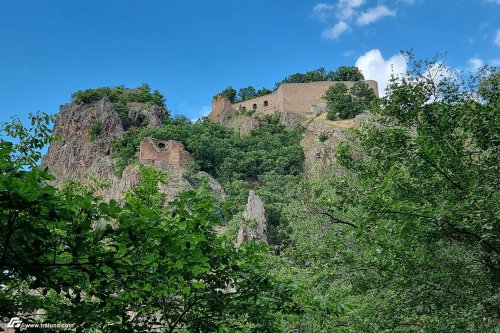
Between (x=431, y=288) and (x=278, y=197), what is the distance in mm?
31393

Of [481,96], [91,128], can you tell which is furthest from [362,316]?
[91,128]

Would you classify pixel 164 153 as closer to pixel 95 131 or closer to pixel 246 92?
pixel 95 131

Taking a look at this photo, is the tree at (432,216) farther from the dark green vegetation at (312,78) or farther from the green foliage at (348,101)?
the dark green vegetation at (312,78)

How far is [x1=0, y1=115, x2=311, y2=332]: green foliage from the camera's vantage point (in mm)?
3186

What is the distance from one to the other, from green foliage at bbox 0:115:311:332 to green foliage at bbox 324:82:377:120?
54674 mm

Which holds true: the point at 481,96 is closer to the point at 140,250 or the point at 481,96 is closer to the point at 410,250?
the point at 410,250

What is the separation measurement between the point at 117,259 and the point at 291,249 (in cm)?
605

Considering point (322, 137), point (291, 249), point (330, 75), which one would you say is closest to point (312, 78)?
point (330, 75)

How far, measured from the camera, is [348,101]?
61438mm

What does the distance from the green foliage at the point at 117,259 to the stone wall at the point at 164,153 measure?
38.7 metres

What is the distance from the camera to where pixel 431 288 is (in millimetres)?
6773

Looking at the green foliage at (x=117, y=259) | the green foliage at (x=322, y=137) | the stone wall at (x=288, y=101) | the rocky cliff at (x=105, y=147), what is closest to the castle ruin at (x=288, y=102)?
the stone wall at (x=288, y=101)

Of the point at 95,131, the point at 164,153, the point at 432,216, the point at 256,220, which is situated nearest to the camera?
the point at 432,216

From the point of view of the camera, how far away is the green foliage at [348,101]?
6006 centimetres
